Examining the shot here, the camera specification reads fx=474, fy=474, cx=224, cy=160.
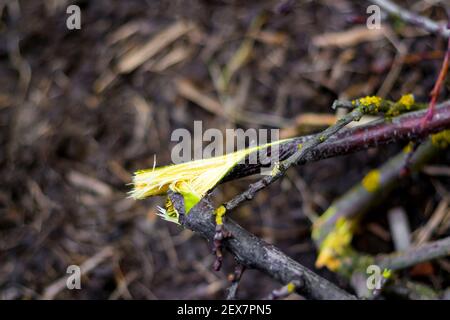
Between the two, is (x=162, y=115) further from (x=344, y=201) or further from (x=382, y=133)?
(x=382, y=133)

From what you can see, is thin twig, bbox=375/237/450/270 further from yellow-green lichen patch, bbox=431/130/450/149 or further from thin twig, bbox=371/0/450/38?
thin twig, bbox=371/0/450/38

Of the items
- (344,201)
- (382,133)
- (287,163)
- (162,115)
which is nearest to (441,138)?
(382,133)

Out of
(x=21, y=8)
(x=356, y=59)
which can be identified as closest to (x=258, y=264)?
(x=356, y=59)

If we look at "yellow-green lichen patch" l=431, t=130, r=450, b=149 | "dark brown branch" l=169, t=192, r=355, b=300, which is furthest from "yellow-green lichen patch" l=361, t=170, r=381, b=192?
"dark brown branch" l=169, t=192, r=355, b=300

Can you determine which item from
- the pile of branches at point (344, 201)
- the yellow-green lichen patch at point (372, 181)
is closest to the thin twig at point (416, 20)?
the pile of branches at point (344, 201)
